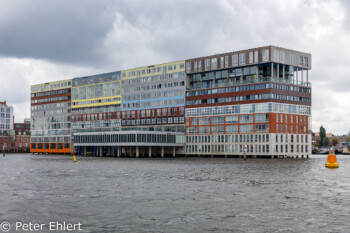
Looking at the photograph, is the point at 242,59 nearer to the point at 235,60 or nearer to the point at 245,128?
the point at 235,60

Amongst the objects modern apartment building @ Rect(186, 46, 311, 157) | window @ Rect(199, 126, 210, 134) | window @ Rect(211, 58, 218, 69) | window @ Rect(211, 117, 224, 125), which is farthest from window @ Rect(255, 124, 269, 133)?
window @ Rect(211, 58, 218, 69)

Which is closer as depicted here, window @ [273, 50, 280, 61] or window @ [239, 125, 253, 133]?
window @ [273, 50, 280, 61]

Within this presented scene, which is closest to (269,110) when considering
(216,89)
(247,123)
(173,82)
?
(247,123)

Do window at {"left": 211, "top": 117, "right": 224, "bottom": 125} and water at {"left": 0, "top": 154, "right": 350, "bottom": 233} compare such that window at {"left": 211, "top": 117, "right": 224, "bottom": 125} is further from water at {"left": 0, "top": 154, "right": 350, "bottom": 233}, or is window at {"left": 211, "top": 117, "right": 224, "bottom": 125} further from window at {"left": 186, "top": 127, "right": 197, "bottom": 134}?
water at {"left": 0, "top": 154, "right": 350, "bottom": 233}

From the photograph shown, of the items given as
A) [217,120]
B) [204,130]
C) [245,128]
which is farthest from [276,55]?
[204,130]

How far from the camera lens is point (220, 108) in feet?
518

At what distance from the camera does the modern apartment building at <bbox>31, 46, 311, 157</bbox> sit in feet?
484

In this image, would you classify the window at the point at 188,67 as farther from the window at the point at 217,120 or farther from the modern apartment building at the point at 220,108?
the window at the point at 217,120

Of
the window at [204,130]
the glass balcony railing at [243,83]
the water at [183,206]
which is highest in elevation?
the glass balcony railing at [243,83]

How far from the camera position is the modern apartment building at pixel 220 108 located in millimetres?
147625

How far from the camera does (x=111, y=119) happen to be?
7741 inches

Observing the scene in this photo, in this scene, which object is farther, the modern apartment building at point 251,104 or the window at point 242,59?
the window at point 242,59

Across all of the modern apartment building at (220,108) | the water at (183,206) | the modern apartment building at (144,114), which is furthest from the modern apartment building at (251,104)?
the water at (183,206)

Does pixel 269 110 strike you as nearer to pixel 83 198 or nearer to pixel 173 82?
pixel 173 82
